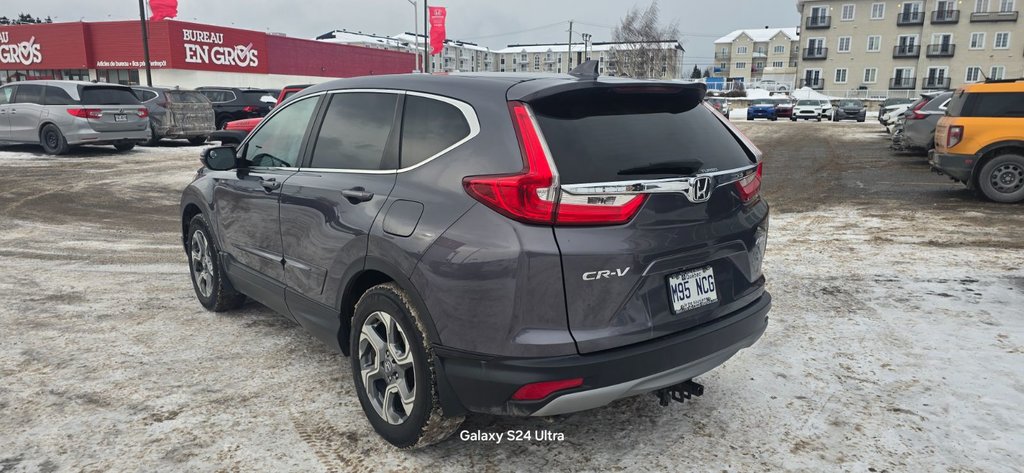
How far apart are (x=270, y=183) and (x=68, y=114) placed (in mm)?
14885

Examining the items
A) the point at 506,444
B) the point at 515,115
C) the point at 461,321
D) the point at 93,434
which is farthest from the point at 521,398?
the point at 93,434

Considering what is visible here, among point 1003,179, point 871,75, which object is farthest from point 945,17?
point 1003,179

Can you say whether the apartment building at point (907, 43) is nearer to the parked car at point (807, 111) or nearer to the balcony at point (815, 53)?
the balcony at point (815, 53)

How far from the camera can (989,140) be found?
9.62 m

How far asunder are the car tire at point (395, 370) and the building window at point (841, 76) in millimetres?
76971

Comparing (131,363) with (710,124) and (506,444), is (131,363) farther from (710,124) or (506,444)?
(710,124)

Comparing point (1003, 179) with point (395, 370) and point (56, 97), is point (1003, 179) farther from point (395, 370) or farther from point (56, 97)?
point (56, 97)

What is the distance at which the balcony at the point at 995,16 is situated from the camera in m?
60.8

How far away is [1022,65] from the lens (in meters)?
61.8

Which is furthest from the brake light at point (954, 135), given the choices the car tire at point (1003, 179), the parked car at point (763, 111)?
the parked car at point (763, 111)

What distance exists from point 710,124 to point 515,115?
3.70 ft

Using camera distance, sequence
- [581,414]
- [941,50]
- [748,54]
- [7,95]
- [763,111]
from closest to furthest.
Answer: [581,414]
[7,95]
[763,111]
[941,50]
[748,54]

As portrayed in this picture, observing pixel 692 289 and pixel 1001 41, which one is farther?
pixel 1001 41

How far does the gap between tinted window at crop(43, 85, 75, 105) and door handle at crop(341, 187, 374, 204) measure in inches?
619
